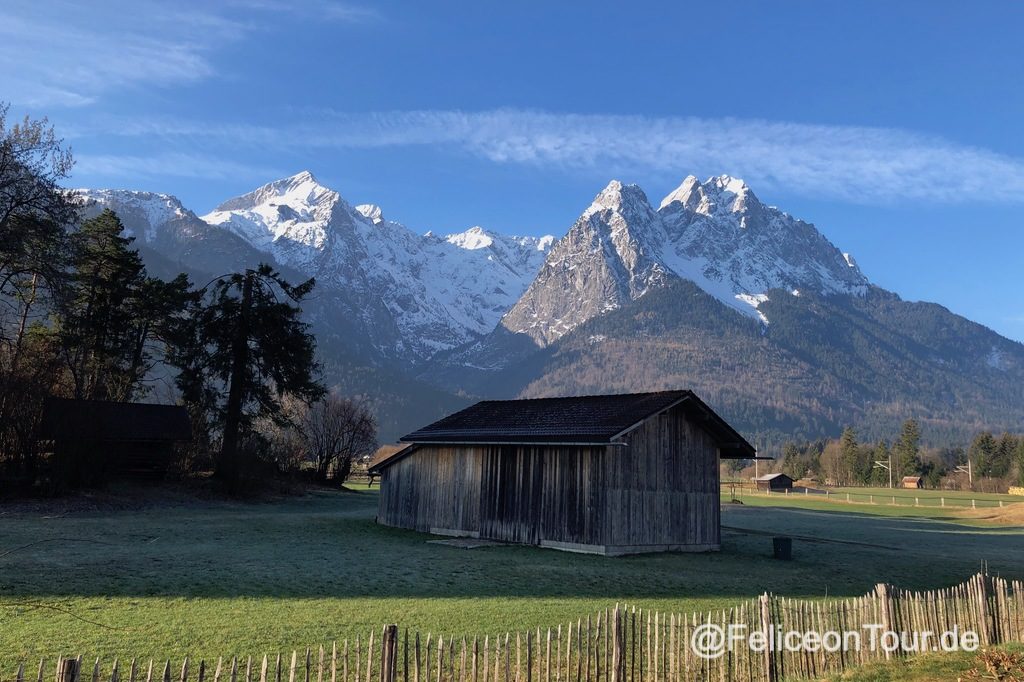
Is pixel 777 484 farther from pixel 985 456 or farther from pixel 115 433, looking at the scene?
pixel 115 433

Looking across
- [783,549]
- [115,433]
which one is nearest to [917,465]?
[783,549]

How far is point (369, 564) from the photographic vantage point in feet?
67.7

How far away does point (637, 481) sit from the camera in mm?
27219

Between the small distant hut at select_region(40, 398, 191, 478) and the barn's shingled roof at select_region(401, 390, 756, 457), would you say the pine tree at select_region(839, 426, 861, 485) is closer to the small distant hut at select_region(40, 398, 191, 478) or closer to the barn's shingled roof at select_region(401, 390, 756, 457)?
the barn's shingled roof at select_region(401, 390, 756, 457)

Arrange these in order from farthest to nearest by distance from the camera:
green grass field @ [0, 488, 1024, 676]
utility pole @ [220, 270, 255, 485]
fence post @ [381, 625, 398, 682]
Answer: utility pole @ [220, 270, 255, 485] < green grass field @ [0, 488, 1024, 676] < fence post @ [381, 625, 398, 682]

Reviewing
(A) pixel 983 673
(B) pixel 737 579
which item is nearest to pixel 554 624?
(A) pixel 983 673

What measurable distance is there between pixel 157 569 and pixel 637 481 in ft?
51.5

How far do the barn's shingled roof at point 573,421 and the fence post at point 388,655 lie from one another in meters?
17.4

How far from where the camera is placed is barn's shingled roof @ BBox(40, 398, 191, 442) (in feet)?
115

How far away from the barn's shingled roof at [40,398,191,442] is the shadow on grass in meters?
5.26

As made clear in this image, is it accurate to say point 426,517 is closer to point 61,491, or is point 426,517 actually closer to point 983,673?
point 61,491

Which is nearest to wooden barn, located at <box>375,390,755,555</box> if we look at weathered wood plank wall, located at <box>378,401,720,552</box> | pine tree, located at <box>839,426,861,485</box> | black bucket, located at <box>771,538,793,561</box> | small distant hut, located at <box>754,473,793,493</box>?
weathered wood plank wall, located at <box>378,401,720,552</box>

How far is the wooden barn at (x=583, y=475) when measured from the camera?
86.6 feet

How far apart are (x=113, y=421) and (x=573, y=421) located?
27.1 meters
